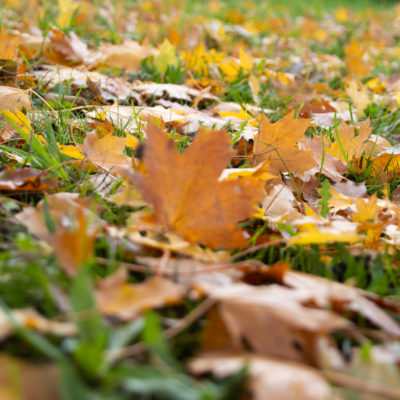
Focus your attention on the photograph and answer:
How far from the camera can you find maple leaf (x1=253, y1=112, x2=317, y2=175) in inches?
45.7

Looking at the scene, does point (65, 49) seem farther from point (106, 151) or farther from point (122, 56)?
point (106, 151)

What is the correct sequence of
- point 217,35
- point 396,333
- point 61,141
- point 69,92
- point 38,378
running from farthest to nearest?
point 217,35 → point 69,92 → point 61,141 → point 396,333 → point 38,378

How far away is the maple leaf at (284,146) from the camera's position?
3.81ft

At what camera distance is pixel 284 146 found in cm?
118

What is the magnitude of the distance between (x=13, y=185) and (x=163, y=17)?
144 inches

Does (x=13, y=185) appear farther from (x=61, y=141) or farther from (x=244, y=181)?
(x=244, y=181)

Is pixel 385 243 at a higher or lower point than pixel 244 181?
lower

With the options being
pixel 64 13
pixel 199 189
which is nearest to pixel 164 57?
pixel 64 13

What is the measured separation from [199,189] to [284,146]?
49 centimetres

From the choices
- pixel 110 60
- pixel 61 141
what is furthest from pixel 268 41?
pixel 61 141

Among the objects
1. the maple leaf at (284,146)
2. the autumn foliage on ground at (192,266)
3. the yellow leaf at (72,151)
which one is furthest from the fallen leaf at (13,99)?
the maple leaf at (284,146)

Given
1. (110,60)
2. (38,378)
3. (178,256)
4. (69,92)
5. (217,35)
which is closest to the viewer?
(38,378)

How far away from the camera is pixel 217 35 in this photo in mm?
3154

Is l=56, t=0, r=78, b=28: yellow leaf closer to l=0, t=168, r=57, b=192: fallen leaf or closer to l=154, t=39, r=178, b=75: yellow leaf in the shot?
l=154, t=39, r=178, b=75: yellow leaf
